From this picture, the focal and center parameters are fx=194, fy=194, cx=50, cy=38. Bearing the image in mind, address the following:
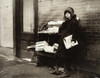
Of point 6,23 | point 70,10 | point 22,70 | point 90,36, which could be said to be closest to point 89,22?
point 90,36

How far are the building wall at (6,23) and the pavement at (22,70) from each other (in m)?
1.08

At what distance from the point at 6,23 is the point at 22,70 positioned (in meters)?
3.45

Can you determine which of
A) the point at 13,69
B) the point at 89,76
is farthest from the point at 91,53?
the point at 13,69

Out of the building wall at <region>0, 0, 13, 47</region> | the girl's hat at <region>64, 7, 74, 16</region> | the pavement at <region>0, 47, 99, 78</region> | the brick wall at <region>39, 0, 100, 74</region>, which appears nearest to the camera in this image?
the brick wall at <region>39, 0, 100, 74</region>

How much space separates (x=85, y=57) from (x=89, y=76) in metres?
0.62

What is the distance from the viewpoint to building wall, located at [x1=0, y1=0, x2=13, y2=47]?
366 inches

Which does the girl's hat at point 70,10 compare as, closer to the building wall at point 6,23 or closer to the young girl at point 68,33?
the young girl at point 68,33

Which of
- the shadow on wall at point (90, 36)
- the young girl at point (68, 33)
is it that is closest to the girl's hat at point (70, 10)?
the young girl at point (68, 33)

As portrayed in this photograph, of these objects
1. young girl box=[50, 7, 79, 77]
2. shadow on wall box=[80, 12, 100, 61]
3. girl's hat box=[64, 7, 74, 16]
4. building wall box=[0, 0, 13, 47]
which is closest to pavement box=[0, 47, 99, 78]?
young girl box=[50, 7, 79, 77]

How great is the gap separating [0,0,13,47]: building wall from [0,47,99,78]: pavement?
42.5 inches

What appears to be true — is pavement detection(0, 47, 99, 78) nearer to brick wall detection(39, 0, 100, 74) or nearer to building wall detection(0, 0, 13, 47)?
brick wall detection(39, 0, 100, 74)

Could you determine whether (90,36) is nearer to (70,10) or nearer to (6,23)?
(70,10)

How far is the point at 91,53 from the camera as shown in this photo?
6113 mm

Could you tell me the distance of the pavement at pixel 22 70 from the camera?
20.4 ft
